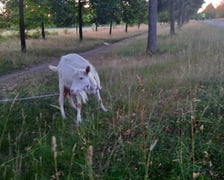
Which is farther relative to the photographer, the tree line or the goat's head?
the tree line

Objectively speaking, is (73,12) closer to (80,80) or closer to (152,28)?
(152,28)

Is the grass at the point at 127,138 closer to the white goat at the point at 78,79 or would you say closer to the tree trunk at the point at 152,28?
the white goat at the point at 78,79

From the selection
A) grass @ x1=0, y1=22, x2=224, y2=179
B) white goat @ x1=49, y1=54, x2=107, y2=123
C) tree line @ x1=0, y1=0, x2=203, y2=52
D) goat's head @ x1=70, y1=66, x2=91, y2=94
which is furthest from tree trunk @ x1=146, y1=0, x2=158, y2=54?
tree line @ x1=0, y1=0, x2=203, y2=52

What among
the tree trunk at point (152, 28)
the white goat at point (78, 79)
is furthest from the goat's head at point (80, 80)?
the tree trunk at point (152, 28)

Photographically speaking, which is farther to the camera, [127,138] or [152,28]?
[152,28]

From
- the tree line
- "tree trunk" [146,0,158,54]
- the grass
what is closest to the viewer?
the grass

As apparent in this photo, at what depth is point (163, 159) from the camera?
381 centimetres

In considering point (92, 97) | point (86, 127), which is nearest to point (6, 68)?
point (92, 97)

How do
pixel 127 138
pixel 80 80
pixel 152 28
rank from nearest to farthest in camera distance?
pixel 127 138 < pixel 80 80 < pixel 152 28

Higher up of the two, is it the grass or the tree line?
the tree line

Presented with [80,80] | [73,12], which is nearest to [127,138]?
[80,80]

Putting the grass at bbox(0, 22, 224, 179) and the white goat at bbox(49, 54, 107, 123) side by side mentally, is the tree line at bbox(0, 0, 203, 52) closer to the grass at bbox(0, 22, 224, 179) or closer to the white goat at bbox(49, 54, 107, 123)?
the white goat at bbox(49, 54, 107, 123)

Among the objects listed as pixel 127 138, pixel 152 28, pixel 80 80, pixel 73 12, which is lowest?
pixel 127 138

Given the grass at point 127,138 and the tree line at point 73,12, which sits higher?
the tree line at point 73,12
